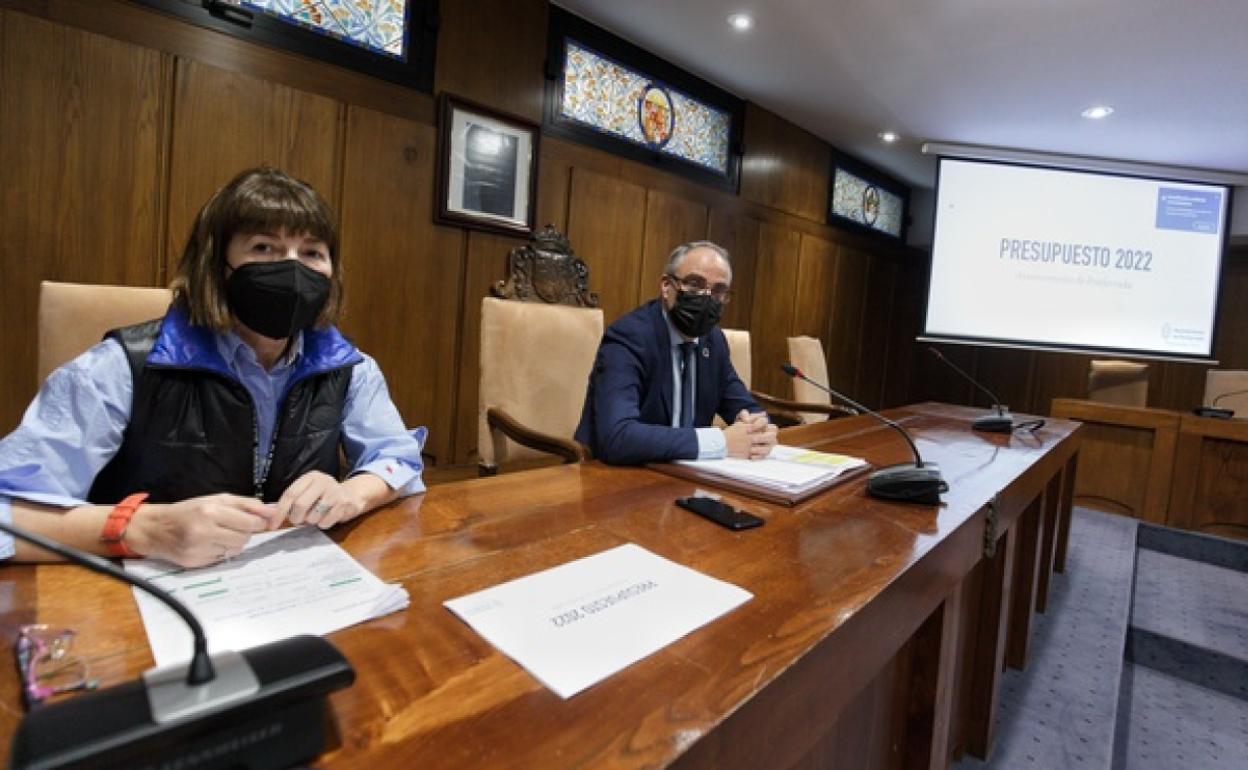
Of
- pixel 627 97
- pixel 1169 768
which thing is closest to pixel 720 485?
pixel 1169 768

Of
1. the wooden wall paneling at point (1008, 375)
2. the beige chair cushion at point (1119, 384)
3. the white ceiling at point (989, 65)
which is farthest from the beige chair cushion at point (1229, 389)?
the wooden wall paneling at point (1008, 375)

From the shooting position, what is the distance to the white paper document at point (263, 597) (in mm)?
569

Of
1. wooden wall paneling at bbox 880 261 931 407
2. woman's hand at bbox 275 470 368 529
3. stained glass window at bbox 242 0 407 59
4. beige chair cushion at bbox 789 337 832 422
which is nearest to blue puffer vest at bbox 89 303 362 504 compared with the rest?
woman's hand at bbox 275 470 368 529

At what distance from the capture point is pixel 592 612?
2.19ft

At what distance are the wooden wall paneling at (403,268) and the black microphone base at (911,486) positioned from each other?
228 cm

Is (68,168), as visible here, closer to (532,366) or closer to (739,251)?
(532,366)

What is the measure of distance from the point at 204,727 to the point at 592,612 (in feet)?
1.16

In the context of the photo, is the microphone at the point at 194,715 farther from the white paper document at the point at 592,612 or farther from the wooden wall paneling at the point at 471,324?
the wooden wall paneling at the point at 471,324

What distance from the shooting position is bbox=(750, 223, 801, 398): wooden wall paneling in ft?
16.3

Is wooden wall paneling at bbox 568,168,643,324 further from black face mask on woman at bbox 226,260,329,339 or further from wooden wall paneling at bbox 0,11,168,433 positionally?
black face mask on woman at bbox 226,260,329,339

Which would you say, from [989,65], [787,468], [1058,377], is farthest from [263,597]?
[1058,377]

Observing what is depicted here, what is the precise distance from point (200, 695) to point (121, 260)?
240cm

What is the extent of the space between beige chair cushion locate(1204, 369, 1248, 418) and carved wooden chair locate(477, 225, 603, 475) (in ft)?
13.6

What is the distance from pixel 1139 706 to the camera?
2.13 metres
